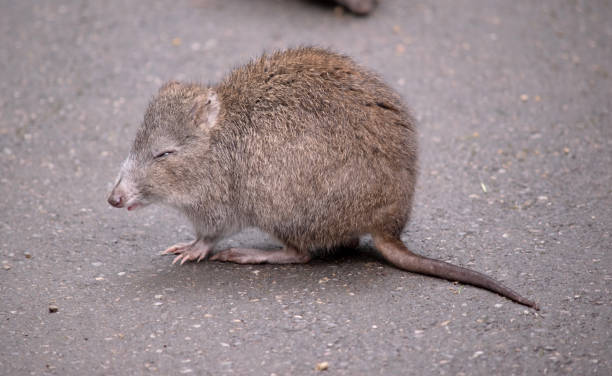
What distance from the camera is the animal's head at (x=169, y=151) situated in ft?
16.3

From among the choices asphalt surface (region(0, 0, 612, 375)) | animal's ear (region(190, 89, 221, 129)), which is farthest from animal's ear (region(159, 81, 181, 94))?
asphalt surface (region(0, 0, 612, 375))

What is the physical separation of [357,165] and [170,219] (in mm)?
1914

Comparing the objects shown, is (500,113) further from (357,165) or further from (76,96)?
(76,96)

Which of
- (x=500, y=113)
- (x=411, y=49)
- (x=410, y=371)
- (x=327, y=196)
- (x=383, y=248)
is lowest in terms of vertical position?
(x=410, y=371)

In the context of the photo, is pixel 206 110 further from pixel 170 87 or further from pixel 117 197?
pixel 117 197

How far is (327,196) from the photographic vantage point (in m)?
4.76

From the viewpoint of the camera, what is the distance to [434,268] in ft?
15.4

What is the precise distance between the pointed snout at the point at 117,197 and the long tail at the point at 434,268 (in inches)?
65.9

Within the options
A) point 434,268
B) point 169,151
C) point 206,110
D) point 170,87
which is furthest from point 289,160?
point 434,268

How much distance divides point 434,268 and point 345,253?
2.58ft

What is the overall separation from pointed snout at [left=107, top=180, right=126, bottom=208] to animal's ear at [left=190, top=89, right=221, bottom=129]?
26.4 inches

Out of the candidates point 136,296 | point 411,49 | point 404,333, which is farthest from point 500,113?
point 136,296

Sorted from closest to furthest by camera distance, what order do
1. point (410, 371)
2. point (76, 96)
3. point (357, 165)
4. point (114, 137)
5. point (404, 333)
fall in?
point (410, 371) → point (404, 333) → point (357, 165) → point (114, 137) → point (76, 96)

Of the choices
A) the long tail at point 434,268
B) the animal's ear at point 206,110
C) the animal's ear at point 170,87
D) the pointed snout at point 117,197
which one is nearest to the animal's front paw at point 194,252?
the pointed snout at point 117,197
